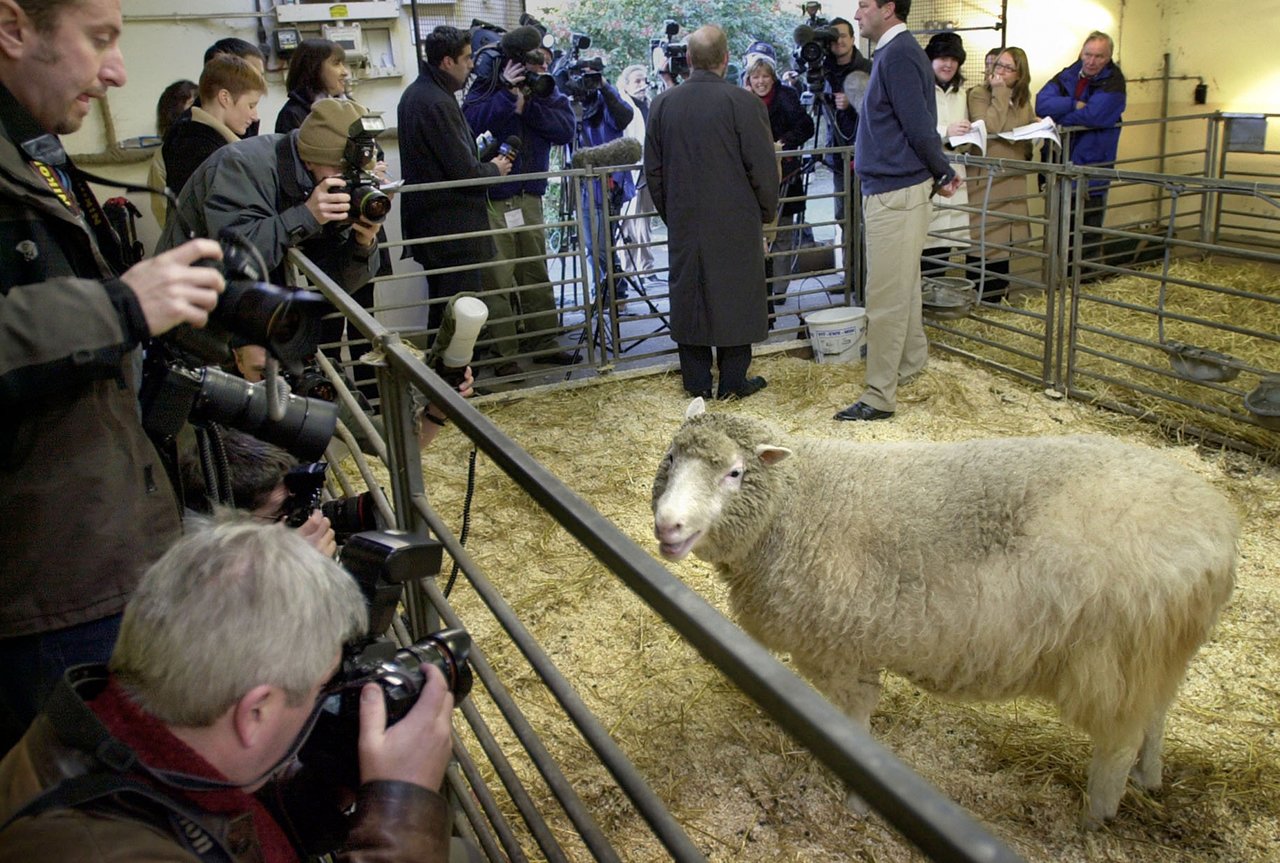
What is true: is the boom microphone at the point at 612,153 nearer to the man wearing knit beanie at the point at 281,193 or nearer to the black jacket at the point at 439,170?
the black jacket at the point at 439,170

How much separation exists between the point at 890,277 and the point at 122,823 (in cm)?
496

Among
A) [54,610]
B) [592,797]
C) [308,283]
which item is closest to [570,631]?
[592,797]

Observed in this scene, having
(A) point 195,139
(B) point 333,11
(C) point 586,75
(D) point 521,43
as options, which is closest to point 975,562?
(A) point 195,139

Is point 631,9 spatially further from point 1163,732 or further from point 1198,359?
point 1163,732

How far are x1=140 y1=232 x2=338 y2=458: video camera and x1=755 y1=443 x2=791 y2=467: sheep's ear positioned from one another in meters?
1.13

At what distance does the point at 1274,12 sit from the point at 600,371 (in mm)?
6601

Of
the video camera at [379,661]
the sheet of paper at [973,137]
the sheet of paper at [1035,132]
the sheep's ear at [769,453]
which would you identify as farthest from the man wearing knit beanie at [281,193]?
the sheet of paper at [1035,132]

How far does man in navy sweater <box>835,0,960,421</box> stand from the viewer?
16.3 ft

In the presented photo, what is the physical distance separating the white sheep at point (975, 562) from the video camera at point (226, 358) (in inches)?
36.8

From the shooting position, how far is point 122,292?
1.47m

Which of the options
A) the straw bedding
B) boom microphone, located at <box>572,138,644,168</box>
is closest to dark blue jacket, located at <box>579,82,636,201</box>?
boom microphone, located at <box>572,138,644,168</box>

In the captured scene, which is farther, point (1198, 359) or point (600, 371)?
point (600, 371)

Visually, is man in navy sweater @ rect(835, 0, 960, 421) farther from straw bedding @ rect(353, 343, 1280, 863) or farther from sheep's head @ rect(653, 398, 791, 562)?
sheep's head @ rect(653, 398, 791, 562)

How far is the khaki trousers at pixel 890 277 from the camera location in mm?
5258
